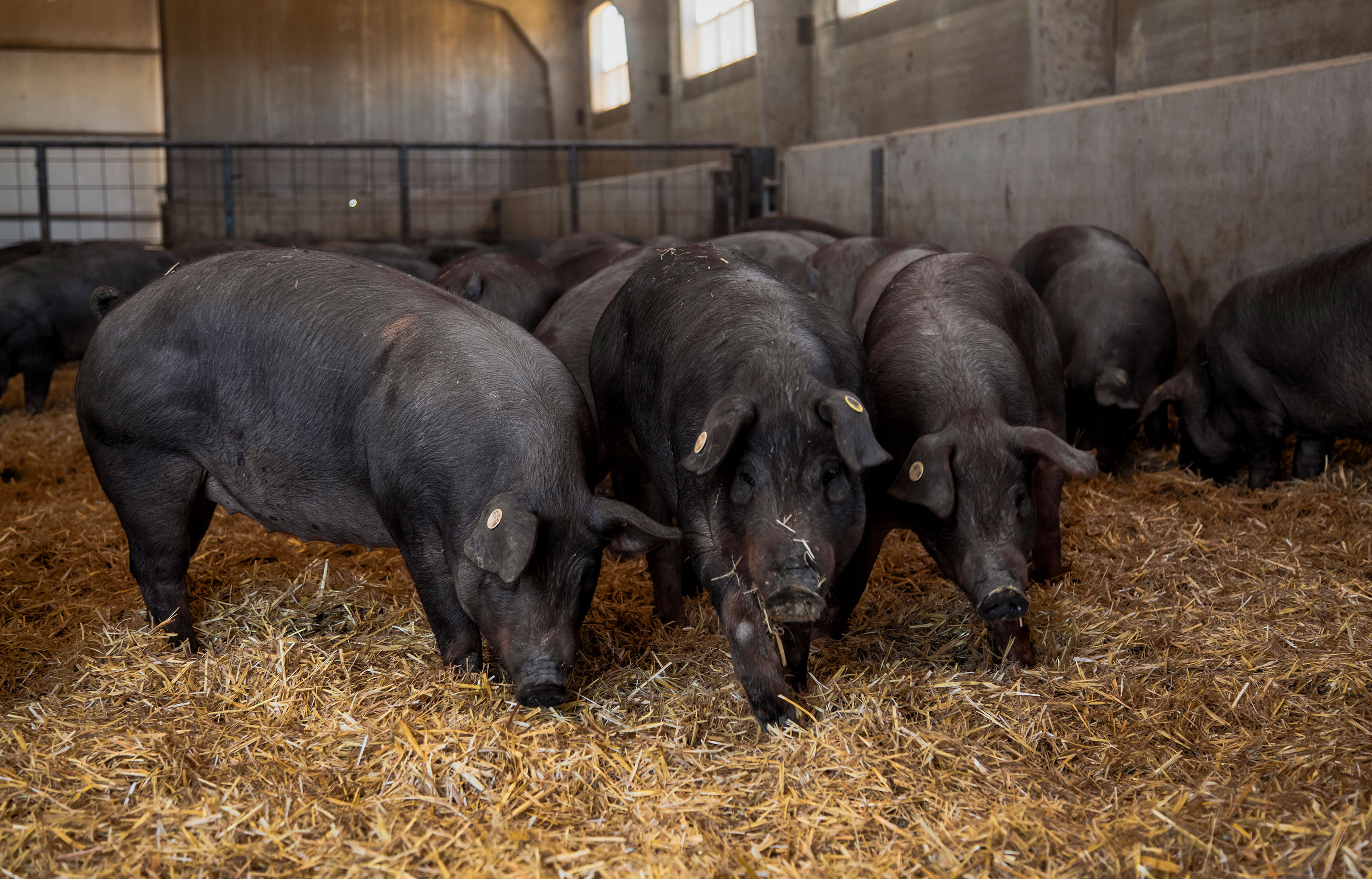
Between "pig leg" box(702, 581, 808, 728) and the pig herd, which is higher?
the pig herd

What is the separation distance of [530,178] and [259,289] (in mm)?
21395

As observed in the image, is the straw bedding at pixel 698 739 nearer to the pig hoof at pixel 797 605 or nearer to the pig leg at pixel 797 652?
the pig leg at pixel 797 652

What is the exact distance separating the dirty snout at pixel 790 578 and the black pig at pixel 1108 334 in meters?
3.74

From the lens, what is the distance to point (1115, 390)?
19.1 feet

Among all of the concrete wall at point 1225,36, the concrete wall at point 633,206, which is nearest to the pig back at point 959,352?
the concrete wall at point 1225,36

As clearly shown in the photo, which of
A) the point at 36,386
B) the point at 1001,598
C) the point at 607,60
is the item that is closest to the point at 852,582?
the point at 1001,598

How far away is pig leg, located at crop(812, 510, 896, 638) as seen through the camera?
370 centimetres

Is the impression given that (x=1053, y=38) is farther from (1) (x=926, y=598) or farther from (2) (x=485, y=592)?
(2) (x=485, y=592)

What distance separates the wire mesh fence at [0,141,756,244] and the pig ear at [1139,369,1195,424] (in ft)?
42.2

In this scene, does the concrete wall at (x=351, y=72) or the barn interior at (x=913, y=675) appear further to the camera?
the concrete wall at (x=351, y=72)

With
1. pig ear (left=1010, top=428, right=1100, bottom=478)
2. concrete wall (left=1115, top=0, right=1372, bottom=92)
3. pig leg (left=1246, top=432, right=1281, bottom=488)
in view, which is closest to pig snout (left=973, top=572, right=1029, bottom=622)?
pig ear (left=1010, top=428, right=1100, bottom=478)

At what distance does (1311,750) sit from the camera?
3.02 m

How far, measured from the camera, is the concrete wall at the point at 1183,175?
6.20 m

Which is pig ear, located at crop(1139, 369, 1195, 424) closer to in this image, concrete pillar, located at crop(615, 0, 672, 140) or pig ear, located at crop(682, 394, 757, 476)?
pig ear, located at crop(682, 394, 757, 476)
